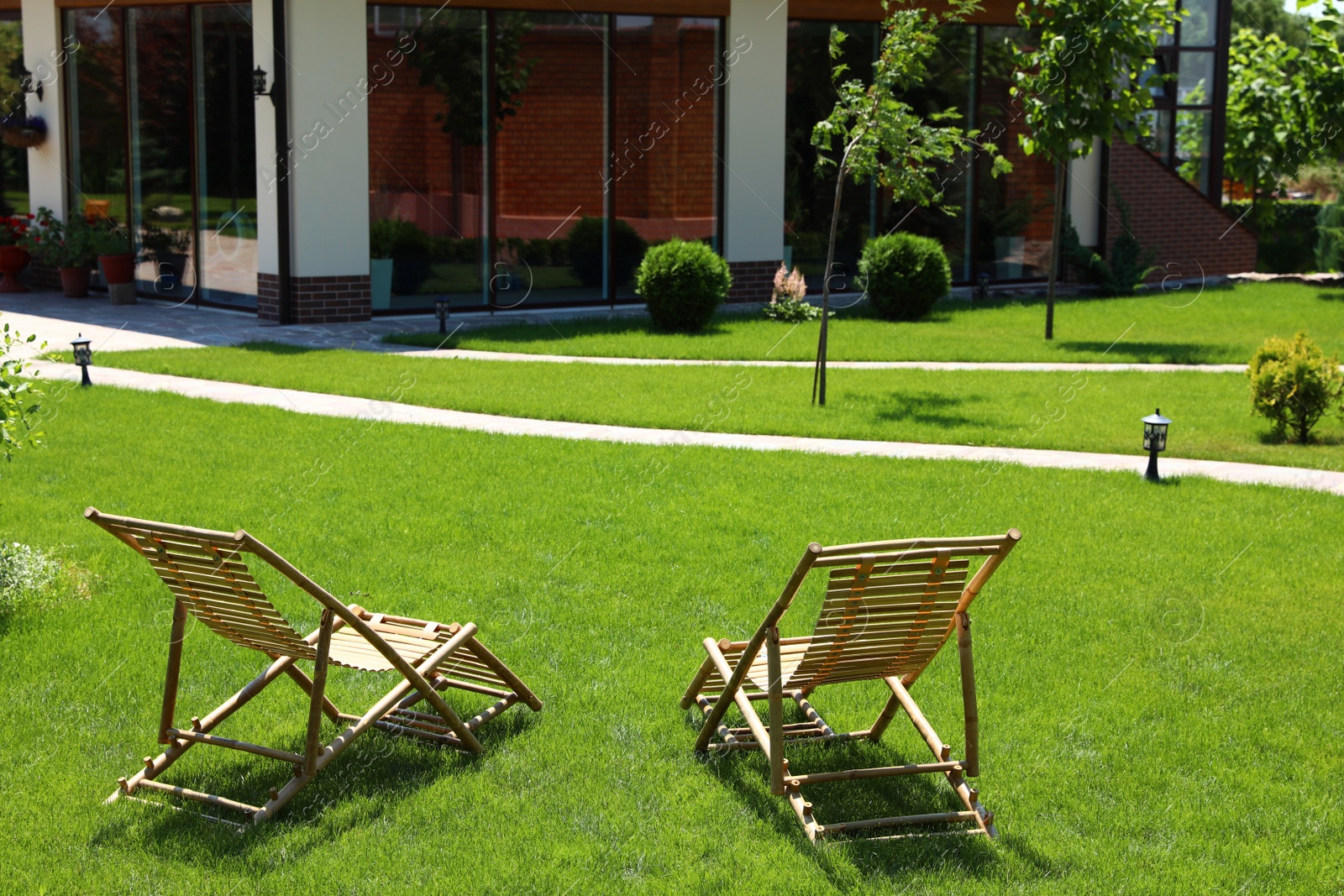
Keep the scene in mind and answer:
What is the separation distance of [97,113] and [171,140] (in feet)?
5.97

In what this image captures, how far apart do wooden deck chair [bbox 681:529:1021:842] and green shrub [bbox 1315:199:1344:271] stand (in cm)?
2329

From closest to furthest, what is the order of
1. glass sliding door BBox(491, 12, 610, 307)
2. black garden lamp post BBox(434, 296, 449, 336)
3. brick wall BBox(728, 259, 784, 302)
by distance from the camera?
black garden lamp post BBox(434, 296, 449, 336)
glass sliding door BBox(491, 12, 610, 307)
brick wall BBox(728, 259, 784, 302)

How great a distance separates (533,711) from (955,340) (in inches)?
470

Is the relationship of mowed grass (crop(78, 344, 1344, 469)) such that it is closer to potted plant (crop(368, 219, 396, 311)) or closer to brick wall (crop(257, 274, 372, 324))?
brick wall (crop(257, 274, 372, 324))

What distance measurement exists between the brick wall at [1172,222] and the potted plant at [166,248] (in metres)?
14.6

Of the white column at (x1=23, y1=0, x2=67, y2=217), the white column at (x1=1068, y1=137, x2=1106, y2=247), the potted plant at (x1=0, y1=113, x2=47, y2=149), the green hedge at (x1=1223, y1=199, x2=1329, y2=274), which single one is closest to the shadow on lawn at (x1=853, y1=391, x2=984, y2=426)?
the white column at (x1=1068, y1=137, x2=1106, y2=247)

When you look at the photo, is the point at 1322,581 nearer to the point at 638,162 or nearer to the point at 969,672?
the point at 969,672

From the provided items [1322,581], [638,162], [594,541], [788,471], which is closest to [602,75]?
[638,162]

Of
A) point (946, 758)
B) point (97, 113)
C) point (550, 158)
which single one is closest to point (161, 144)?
point (97, 113)

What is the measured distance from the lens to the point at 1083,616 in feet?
21.2

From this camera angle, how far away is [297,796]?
4531mm

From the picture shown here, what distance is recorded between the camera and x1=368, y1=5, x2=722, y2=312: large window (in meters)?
17.0

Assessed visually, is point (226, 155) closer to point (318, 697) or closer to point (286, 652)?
point (286, 652)

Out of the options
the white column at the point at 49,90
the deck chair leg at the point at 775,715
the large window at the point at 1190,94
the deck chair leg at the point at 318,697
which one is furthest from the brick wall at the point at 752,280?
the deck chair leg at the point at 318,697
